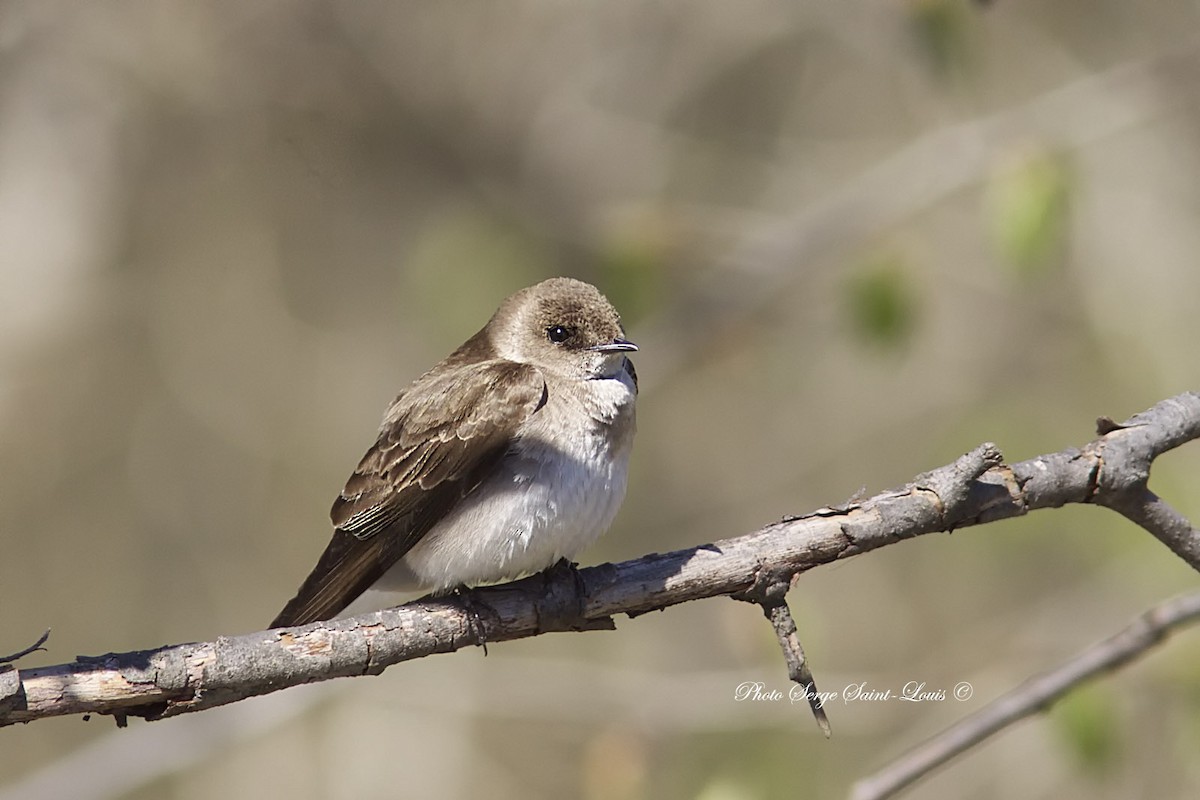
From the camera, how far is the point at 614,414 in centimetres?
429

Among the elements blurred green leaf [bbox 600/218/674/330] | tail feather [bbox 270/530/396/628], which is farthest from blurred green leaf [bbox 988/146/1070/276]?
tail feather [bbox 270/530/396/628]

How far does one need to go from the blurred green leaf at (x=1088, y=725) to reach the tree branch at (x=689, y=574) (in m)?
0.87

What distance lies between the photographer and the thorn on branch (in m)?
3.17

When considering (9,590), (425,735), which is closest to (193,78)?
(9,590)

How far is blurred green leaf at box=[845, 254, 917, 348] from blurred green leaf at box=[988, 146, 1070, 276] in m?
0.44

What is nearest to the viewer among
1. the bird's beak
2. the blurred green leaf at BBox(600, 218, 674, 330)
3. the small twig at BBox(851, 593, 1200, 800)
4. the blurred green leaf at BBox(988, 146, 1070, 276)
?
the small twig at BBox(851, 593, 1200, 800)

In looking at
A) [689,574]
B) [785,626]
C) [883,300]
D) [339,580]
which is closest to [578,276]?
[883,300]

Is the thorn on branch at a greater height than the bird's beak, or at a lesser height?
lesser

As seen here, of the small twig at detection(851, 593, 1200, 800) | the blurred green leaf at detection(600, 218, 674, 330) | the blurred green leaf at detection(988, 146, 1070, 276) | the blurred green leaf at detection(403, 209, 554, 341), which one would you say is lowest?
the small twig at detection(851, 593, 1200, 800)

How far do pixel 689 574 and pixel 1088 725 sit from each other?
1554mm

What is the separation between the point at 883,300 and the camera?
Result: 5273 millimetres

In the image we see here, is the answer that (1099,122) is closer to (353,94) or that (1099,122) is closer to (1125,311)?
(1125,311)

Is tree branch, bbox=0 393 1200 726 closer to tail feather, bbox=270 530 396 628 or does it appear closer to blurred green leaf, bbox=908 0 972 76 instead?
tail feather, bbox=270 530 396 628

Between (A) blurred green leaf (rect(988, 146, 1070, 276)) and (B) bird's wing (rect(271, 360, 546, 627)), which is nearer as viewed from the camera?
(B) bird's wing (rect(271, 360, 546, 627))
